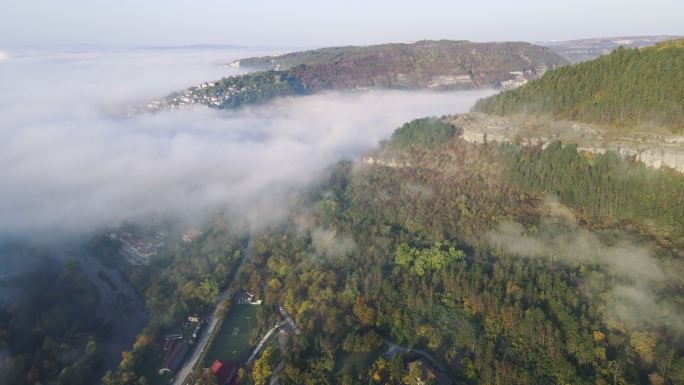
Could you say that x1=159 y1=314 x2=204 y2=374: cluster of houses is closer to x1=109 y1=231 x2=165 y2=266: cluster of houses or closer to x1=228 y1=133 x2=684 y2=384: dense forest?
x1=228 y1=133 x2=684 y2=384: dense forest

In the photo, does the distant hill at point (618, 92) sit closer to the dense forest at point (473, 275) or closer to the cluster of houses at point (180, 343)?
the dense forest at point (473, 275)

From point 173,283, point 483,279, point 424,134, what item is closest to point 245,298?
point 173,283

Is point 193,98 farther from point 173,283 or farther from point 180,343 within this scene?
point 180,343

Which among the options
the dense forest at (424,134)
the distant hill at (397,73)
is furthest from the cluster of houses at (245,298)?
the distant hill at (397,73)

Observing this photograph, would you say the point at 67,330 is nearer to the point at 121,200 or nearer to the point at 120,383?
the point at 120,383

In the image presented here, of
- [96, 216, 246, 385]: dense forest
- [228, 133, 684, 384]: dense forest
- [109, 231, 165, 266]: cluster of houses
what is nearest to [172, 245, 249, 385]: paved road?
[96, 216, 246, 385]: dense forest
